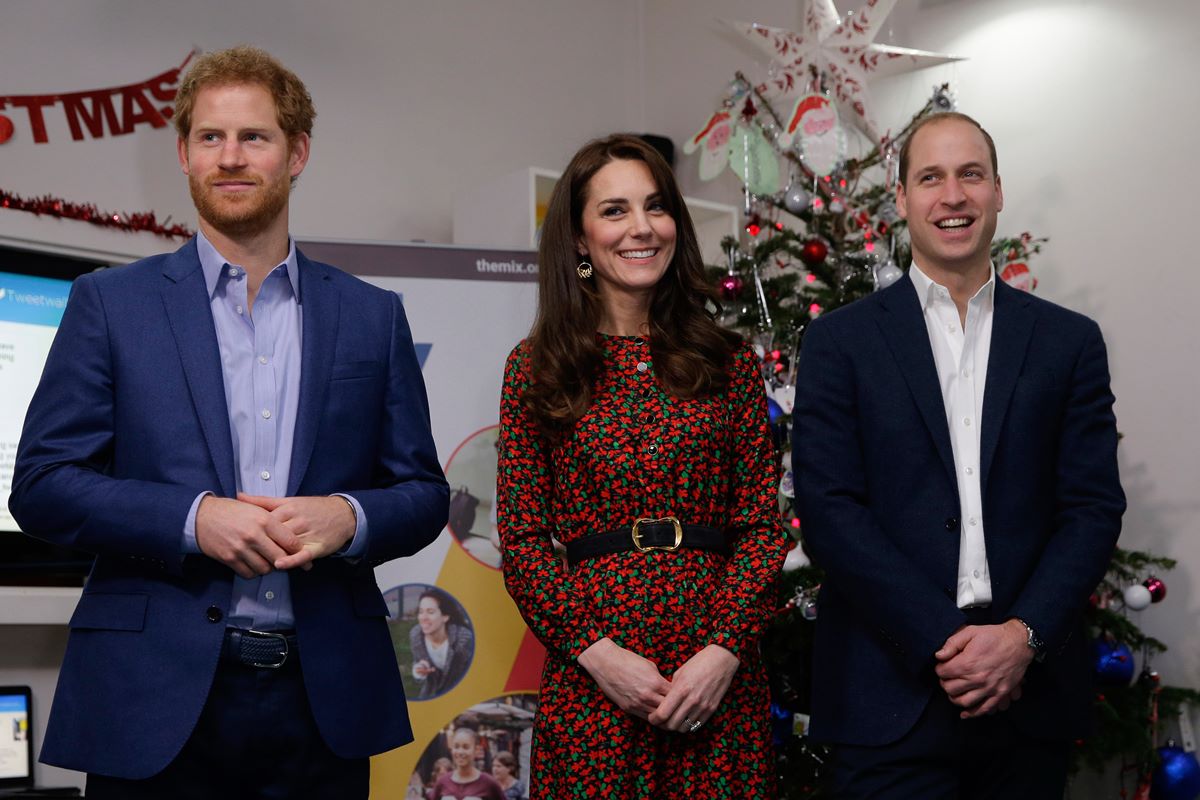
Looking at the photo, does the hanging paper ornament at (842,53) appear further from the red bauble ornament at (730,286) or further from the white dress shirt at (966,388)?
the white dress shirt at (966,388)

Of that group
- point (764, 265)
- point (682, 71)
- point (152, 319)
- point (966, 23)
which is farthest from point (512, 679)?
point (682, 71)

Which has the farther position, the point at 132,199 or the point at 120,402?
the point at 132,199

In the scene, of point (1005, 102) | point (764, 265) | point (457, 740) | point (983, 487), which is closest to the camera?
point (983, 487)

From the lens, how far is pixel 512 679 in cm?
324

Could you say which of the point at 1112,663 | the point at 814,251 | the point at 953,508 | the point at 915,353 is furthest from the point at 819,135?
the point at 953,508

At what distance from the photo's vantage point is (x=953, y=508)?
2137 mm

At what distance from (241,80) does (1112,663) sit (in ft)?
9.10

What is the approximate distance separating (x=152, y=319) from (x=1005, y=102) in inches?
145

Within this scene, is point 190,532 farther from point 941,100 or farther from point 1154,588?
point 1154,588

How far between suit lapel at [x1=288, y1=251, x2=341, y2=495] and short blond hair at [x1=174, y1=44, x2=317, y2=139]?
0.23 meters

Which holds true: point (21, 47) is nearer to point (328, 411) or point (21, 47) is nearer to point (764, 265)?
point (764, 265)

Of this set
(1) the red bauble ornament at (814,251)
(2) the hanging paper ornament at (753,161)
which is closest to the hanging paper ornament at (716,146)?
(2) the hanging paper ornament at (753,161)

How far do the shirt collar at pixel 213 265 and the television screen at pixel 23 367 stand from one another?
1601mm

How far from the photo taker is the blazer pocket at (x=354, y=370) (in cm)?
193
